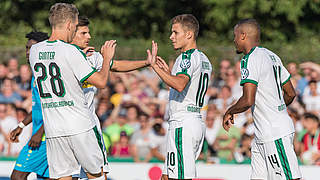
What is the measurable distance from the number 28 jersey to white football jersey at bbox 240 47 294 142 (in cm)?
177

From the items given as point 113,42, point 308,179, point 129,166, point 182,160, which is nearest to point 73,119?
point 113,42

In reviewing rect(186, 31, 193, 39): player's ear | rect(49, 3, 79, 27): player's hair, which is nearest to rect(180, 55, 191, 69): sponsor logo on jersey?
rect(186, 31, 193, 39): player's ear

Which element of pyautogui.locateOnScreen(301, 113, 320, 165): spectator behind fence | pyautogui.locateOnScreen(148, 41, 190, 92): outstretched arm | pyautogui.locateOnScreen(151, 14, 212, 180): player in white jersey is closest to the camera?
pyautogui.locateOnScreen(148, 41, 190, 92): outstretched arm

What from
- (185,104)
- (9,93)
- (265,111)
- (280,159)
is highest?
(9,93)

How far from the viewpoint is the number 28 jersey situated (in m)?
6.10

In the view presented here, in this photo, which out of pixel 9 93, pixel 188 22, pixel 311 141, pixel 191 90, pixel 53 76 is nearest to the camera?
pixel 53 76

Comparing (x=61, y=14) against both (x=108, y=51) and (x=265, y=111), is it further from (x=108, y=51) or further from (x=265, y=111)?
(x=265, y=111)

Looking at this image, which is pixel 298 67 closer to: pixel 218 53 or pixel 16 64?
pixel 218 53

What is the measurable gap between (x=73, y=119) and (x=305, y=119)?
6235 mm

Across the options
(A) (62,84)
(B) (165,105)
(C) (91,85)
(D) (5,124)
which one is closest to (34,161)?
(C) (91,85)

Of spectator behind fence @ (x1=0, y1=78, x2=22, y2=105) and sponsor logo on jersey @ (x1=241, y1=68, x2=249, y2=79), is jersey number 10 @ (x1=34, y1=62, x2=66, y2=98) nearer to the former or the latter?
sponsor logo on jersey @ (x1=241, y1=68, x2=249, y2=79)

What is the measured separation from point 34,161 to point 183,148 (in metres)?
1.97

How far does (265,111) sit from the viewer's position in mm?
6633

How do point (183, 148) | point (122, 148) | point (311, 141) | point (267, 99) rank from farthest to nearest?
point (122, 148) → point (311, 141) → point (183, 148) → point (267, 99)
